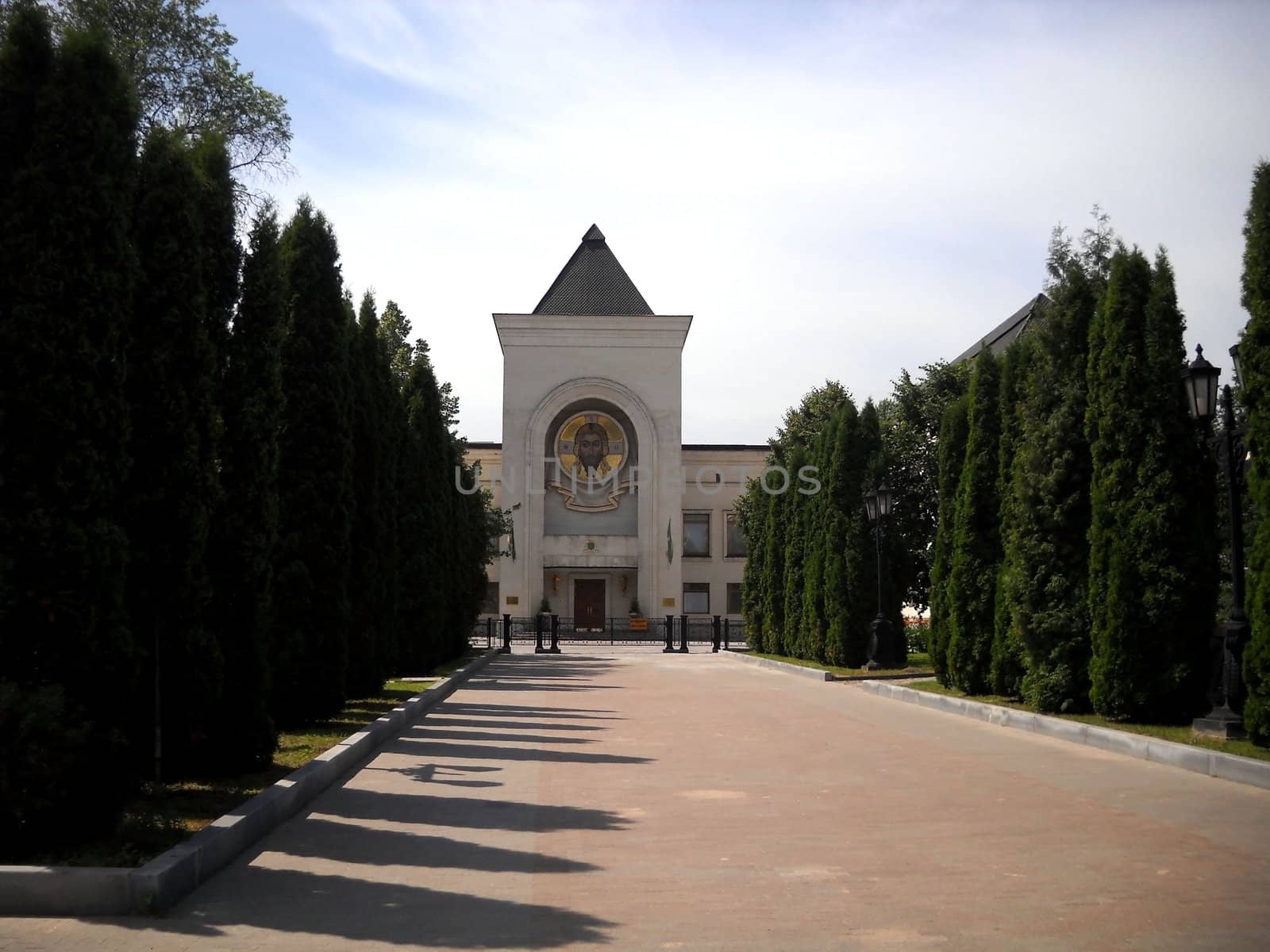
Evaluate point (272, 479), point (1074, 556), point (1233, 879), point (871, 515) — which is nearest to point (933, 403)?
point (871, 515)

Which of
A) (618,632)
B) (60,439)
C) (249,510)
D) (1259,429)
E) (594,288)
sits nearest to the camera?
(60,439)

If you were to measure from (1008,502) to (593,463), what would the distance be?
1717 inches

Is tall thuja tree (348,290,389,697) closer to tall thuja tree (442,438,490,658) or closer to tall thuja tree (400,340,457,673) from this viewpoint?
tall thuja tree (400,340,457,673)

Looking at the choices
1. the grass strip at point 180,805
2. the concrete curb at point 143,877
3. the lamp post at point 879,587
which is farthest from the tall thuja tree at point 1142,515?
the lamp post at point 879,587

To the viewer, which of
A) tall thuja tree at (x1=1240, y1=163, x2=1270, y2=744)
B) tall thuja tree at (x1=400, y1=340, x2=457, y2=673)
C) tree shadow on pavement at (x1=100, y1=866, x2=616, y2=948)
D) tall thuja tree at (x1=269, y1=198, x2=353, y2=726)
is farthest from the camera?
tall thuja tree at (x1=400, y1=340, x2=457, y2=673)

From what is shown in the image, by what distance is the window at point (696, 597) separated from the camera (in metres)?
64.5

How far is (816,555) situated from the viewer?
30016mm

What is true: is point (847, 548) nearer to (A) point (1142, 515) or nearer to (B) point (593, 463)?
(A) point (1142, 515)

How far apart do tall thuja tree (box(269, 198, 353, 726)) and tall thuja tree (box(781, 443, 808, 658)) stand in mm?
19301

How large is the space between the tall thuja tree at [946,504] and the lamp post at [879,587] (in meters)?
4.64

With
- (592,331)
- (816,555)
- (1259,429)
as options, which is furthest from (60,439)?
(592,331)

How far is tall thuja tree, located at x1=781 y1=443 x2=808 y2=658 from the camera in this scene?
107 ft

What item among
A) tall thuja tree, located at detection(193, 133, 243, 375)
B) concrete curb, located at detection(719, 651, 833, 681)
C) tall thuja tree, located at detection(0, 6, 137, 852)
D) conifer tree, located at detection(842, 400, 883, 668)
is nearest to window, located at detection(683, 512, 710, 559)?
concrete curb, located at detection(719, 651, 833, 681)

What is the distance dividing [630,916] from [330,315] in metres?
10.1
